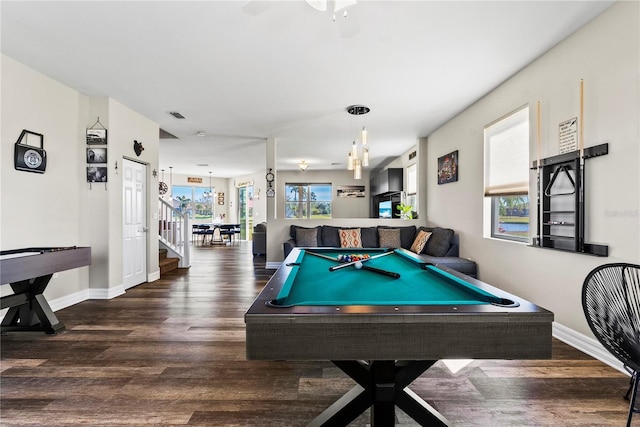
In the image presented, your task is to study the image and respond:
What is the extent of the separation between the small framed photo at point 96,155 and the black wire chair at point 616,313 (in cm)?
503

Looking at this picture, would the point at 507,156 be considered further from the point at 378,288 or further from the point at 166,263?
the point at 166,263

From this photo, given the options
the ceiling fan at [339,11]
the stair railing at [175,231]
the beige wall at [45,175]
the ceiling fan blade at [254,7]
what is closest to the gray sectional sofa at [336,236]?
the stair railing at [175,231]

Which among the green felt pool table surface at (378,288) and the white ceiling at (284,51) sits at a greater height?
the white ceiling at (284,51)

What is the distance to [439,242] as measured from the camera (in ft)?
16.7

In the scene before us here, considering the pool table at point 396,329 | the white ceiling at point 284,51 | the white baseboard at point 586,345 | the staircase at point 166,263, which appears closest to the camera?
the pool table at point 396,329

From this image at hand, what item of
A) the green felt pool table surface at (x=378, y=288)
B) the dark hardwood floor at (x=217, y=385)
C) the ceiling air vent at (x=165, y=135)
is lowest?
the dark hardwood floor at (x=217, y=385)

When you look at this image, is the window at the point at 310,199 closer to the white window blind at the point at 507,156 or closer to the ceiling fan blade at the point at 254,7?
the white window blind at the point at 507,156

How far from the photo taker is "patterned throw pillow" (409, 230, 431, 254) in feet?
17.9

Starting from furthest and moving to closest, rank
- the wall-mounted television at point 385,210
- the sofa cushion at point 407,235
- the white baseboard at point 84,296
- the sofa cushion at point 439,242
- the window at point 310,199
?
the window at point 310,199 → the wall-mounted television at point 385,210 → the sofa cushion at point 407,235 → the sofa cushion at point 439,242 → the white baseboard at point 84,296

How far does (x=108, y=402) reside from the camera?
1.91 meters

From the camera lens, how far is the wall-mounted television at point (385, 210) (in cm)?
884

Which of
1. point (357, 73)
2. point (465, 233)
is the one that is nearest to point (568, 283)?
point (465, 233)

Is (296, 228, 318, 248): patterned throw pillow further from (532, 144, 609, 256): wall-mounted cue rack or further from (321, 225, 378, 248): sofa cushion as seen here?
(532, 144, 609, 256): wall-mounted cue rack

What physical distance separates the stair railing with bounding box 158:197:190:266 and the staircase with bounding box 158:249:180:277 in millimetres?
177
